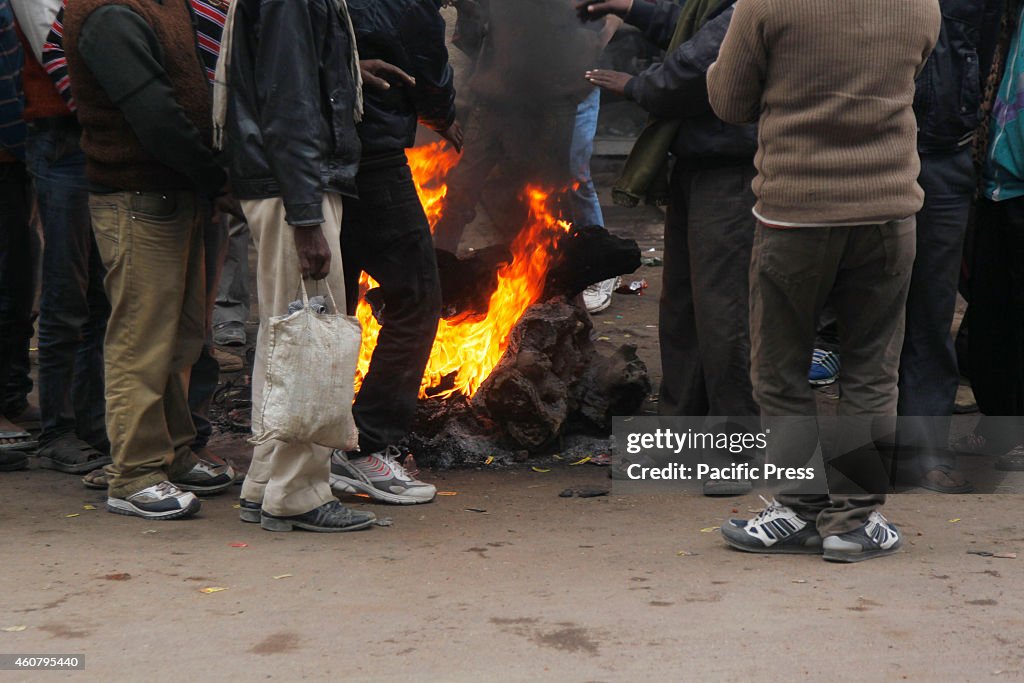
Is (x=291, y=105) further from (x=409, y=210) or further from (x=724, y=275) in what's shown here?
(x=724, y=275)

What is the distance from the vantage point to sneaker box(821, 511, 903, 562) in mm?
4434

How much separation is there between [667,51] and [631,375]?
1.65 m

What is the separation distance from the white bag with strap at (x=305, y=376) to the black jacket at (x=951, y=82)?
2.65m

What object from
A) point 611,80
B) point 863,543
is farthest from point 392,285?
point 863,543

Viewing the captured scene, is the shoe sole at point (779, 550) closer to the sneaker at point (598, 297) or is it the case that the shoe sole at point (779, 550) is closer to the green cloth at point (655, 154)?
the green cloth at point (655, 154)

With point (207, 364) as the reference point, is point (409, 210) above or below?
above

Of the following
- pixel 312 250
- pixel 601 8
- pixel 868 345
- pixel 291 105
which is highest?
pixel 601 8

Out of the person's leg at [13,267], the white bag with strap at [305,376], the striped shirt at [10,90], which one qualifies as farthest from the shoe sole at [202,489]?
the striped shirt at [10,90]

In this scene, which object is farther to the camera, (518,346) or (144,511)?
(518,346)

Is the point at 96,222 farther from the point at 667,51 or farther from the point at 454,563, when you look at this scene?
the point at 667,51

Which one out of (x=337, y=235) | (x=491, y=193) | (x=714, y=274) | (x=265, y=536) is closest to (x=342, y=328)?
(x=337, y=235)

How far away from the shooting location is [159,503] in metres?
5.01

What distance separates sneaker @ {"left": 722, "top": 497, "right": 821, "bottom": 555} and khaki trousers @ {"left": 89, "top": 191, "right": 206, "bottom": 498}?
2244mm

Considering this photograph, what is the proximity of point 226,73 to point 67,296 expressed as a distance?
5.55 ft
